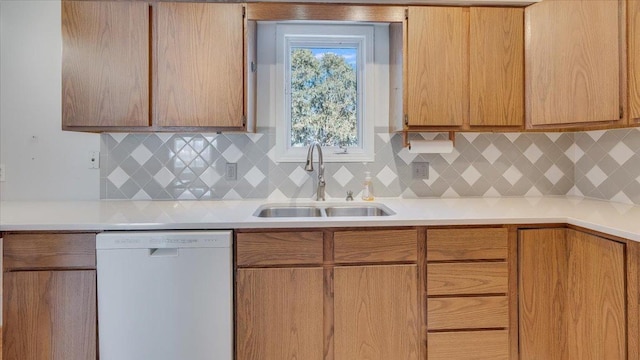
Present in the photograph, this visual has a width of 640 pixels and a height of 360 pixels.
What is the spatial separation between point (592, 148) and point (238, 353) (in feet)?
7.59

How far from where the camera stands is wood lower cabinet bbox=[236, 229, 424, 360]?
1.65 m

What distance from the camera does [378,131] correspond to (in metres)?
2.37

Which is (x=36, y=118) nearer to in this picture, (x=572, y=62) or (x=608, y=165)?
(x=572, y=62)

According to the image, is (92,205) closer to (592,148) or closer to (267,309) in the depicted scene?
(267,309)

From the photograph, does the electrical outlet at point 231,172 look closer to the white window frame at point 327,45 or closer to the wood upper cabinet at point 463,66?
the white window frame at point 327,45

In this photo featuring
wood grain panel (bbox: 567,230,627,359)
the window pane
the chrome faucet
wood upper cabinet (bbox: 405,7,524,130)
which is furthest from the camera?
the window pane

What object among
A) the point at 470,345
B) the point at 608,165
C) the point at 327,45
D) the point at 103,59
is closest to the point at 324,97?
the point at 327,45

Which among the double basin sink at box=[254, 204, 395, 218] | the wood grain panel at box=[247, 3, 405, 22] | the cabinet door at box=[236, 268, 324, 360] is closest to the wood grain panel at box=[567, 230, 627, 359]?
the double basin sink at box=[254, 204, 395, 218]

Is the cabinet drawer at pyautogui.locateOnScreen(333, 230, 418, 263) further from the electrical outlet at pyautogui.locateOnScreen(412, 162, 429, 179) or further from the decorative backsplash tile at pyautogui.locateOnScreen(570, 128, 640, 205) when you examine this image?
the decorative backsplash tile at pyautogui.locateOnScreen(570, 128, 640, 205)

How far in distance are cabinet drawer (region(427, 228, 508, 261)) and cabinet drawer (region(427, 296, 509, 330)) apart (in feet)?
0.63

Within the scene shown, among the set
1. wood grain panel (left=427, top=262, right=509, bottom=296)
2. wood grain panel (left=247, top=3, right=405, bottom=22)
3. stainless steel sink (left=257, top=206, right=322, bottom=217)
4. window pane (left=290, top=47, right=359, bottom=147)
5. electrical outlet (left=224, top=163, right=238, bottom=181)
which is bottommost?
wood grain panel (left=427, top=262, right=509, bottom=296)

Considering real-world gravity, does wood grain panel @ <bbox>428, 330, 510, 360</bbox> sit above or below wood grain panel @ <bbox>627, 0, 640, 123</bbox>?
below

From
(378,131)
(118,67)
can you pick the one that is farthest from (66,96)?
(378,131)

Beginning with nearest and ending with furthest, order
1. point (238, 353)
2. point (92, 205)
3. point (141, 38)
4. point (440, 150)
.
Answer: point (238, 353) < point (141, 38) < point (92, 205) < point (440, 150)
